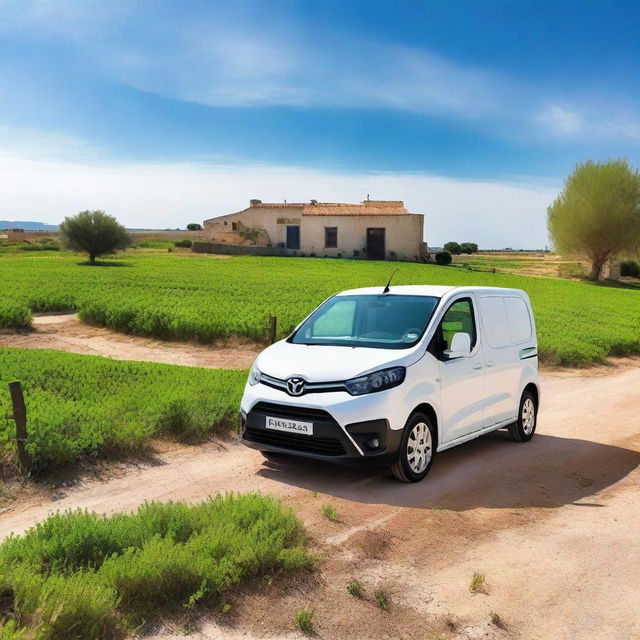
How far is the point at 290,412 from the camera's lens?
7.12 m

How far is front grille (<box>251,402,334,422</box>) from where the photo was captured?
272 inches

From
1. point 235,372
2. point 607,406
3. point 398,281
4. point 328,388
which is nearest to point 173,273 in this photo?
point 398,281

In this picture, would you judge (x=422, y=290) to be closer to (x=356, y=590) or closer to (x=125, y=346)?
(x=356, y=590)

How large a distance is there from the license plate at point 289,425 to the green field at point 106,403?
2.04 m

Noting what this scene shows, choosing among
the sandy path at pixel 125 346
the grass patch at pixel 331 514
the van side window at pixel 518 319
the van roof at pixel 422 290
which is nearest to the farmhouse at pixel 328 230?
the sandy path at pixel 125 346

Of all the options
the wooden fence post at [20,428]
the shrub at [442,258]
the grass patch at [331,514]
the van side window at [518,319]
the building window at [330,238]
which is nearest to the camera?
the grass patch at [331,514]

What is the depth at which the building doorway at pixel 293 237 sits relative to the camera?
58250 mm

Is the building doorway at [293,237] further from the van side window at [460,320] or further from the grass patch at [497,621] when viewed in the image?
the grass patch at [497,621]

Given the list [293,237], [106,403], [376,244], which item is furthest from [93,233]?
[106,403]

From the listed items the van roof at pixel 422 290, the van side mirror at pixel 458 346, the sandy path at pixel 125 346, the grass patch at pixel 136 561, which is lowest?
the sandy path at pixel 125 346

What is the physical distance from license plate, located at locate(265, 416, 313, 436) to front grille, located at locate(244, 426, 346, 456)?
0.05 m

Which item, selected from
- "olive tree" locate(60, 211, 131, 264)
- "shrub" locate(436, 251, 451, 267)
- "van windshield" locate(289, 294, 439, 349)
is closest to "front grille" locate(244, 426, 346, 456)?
"van windshield" locate(289, 294, 439, 349)

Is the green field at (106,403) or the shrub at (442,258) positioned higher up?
the shrub at (442,258)

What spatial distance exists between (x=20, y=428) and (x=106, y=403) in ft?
7.02
